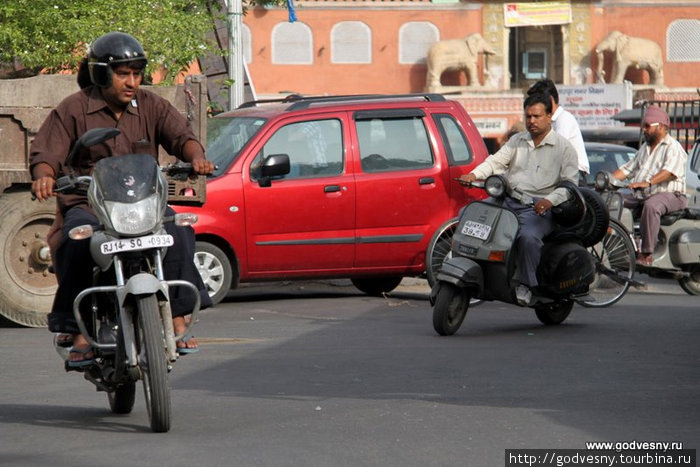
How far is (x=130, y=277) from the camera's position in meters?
6.41

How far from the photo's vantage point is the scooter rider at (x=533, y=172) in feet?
35.9

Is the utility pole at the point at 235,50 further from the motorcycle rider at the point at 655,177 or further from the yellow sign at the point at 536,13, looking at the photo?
the yellow sign at the point at 536,13

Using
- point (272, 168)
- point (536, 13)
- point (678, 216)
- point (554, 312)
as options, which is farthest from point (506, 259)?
point (536, 13)

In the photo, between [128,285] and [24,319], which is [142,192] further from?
[24,319]

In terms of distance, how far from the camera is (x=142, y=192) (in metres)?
6.48

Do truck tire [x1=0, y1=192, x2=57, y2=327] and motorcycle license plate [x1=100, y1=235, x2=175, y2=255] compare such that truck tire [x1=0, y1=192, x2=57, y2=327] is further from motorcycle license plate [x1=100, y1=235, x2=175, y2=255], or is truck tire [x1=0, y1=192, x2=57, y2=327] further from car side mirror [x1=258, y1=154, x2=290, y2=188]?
motorcycle license plate [x1=100, y1=235, x2=175, y2=255]

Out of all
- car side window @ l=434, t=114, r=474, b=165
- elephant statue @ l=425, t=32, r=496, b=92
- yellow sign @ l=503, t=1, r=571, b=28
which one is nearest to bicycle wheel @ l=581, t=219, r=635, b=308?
car side window @ l=434, t=114, r=474, b=165

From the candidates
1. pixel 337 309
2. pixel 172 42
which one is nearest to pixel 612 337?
pixel 337 309

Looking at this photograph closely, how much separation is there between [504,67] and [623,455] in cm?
5570

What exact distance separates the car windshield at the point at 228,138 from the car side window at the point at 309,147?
0.71ft

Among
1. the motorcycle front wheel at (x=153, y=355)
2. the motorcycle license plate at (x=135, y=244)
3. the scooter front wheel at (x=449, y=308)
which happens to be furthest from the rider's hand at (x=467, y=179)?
the motorcycle front wheel at (x=153, y=355)

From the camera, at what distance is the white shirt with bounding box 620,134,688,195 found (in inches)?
589

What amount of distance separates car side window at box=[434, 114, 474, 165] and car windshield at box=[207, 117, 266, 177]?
1727 millimetres

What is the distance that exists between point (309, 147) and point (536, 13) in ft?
160
